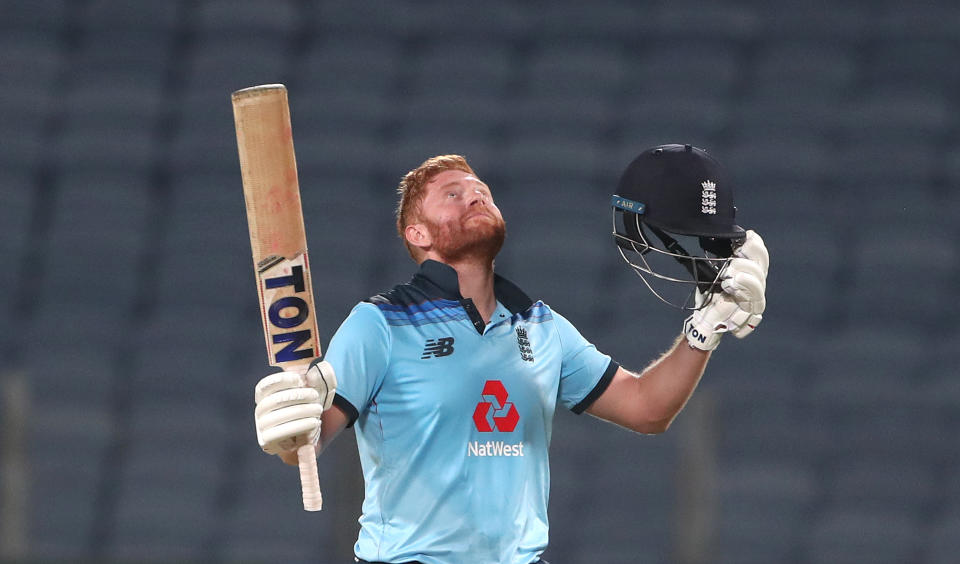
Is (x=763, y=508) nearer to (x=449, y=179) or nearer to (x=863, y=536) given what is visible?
(x=863, y=536)

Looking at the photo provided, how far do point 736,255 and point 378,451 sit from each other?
0.78 metres

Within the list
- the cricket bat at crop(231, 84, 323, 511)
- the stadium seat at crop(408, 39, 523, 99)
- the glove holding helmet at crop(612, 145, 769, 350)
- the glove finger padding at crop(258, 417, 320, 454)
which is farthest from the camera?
the stadium seat at crop(408, 39, 523, 99)

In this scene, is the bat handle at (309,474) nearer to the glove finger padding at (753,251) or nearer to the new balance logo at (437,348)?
the new balance logo at (437,348)

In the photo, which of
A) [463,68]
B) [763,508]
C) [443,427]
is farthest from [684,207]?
[463,68]

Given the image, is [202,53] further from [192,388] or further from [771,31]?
[771,31]

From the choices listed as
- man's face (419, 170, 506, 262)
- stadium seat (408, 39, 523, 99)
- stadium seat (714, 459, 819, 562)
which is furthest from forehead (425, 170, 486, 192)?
stadium seat (408, 39, 523, 99)

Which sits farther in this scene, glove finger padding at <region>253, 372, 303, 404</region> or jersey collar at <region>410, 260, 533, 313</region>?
jersey collar at <region>410, 260, 533, 313</region>

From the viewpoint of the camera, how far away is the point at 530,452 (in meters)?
2.68

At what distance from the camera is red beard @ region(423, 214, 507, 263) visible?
2.72 m

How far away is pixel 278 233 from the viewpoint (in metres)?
2.58

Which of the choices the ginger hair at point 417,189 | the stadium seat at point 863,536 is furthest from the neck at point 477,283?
the stadium seat at point 863,536

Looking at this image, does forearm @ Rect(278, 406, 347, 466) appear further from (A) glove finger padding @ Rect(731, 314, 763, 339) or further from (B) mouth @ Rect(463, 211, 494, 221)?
(A) glove finger padding @ Rect(731, 314, 763, 339)

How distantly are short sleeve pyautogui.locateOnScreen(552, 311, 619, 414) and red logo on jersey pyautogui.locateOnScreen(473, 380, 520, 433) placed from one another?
0.24 m

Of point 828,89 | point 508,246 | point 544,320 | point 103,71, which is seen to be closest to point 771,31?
point 828,89
